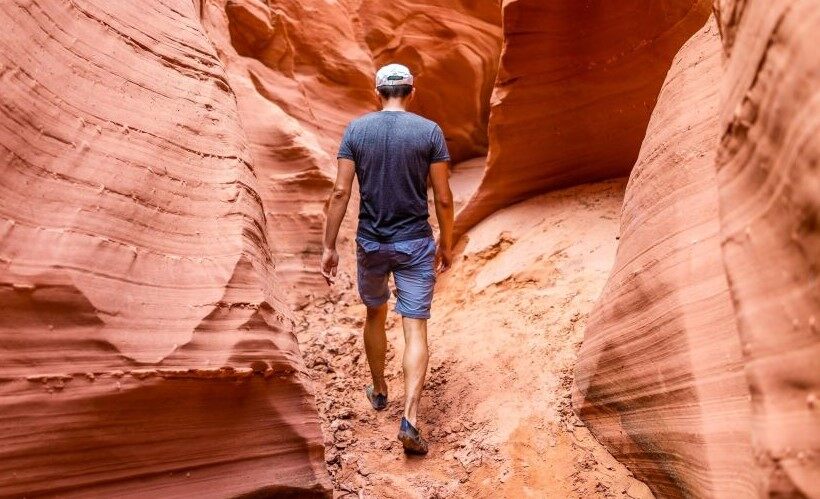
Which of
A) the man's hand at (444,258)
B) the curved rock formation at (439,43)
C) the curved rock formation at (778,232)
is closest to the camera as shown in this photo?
the curved rock formation at (778,232)

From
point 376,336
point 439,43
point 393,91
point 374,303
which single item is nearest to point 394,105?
point 393,91

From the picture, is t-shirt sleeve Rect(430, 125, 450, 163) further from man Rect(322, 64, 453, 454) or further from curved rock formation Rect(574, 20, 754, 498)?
curved rock formation Rect(574, 20, 754, 498)

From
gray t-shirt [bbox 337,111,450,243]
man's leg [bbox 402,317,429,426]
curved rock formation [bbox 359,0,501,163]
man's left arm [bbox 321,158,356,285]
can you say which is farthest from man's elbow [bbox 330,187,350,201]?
curved rock formation [bbox 359,0,501,163]

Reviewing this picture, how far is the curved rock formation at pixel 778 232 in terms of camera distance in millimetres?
1290

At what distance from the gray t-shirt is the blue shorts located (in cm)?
6

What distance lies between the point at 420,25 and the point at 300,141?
376cm

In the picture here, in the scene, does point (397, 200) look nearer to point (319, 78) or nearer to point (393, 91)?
point (393, 91)

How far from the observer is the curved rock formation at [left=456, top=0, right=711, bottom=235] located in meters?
4.66

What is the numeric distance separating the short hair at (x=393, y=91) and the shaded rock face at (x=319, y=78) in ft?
3.85

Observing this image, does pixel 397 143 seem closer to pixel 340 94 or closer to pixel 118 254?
pixel 118 254

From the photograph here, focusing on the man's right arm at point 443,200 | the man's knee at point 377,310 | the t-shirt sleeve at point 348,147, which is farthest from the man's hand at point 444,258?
the t-shirt sleeve at point 348,147

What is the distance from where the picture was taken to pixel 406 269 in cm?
373

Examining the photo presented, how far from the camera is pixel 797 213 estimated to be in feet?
4.37

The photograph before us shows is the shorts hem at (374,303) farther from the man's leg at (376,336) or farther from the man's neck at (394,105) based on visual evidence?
the man's neck at (394,105)
